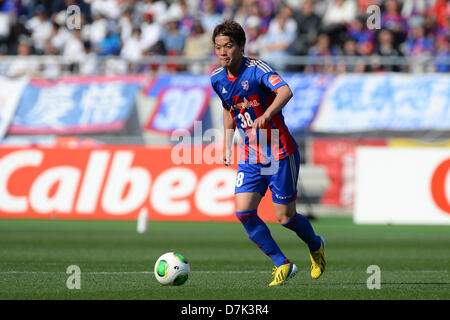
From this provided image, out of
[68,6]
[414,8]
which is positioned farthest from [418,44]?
[68,6]

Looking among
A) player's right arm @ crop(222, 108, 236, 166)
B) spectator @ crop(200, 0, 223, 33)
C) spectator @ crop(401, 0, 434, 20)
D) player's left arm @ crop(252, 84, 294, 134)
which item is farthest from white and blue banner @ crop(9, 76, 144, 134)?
player's left arm @ crop(252, 84, 294, 134)

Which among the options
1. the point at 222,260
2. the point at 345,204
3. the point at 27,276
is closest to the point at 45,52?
the point at 345,204

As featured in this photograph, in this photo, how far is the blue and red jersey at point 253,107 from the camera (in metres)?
9.52

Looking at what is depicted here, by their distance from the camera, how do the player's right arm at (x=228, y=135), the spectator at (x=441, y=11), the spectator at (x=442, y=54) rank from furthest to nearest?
1. the spectator at (x=441, y=11)
2. the spectator at (x=442, y=54)
3. the player's right arm at (x=228, y=135)

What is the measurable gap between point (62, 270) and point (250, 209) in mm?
2767

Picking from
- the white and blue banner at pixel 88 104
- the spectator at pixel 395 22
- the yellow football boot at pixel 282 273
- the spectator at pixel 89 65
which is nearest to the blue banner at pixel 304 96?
the spectator at pixel 395 22

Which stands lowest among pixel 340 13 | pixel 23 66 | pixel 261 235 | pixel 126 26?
pixel 261 235

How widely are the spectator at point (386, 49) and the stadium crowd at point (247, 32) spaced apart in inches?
1.0

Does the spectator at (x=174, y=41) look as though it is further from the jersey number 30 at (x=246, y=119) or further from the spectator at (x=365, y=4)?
the jersey number 30 at (x=246, y=119)

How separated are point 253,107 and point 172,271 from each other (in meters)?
1.88

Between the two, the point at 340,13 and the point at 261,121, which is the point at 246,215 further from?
the point at 340,13

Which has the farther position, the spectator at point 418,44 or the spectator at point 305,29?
the spectator at point 305,29

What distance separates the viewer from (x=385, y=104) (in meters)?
23.3

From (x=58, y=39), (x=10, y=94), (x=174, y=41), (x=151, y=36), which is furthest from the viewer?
(x=58, y=39)
